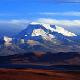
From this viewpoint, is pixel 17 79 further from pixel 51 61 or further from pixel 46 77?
pixel 51 61

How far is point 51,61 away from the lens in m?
182

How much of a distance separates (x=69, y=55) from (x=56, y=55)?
6921 millimetres

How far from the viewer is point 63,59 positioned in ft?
612

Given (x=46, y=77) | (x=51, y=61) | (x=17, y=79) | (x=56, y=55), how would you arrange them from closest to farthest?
(x=17, y=79), (x=46, y=77), (x=51, y=61), (x=56, y=55)

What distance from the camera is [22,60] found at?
185 metres

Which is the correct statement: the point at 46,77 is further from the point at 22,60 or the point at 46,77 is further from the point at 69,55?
the point at 69,55

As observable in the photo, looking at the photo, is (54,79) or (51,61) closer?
(54,79)

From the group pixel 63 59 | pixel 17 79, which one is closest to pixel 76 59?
pixel 63 59

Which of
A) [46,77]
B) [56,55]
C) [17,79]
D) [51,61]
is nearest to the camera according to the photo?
[17,79]

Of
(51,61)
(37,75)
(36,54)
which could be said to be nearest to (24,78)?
(37,75)

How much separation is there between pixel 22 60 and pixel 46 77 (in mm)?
99480

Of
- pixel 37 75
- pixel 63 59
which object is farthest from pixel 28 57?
pixel 37 75

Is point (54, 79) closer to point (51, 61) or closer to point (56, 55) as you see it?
point (51, 61)

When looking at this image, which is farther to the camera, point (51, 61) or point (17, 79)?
point (51, 61)
